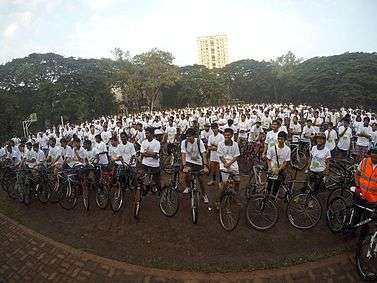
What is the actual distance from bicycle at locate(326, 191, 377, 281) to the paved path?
0.25 metres

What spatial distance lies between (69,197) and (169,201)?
3188 millimetres

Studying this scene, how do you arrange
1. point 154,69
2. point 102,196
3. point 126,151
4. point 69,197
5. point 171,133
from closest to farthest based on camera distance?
1. point 102,196
2. point 126,151
3. point 69,197
4. point 171,133
5. point 154,69

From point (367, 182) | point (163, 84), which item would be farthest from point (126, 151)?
point (163, 84)

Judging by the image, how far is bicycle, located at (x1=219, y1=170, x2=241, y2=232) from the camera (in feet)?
20.9

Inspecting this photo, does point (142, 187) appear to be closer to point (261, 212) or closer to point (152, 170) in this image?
point (152, 170)

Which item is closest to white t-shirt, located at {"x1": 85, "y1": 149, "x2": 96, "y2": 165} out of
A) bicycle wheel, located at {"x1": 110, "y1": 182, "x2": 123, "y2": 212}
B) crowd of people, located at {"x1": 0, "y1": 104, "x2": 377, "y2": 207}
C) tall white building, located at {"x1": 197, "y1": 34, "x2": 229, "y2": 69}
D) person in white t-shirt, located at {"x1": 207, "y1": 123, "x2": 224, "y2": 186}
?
crowd of people, located at {"x1": 0, "y1": 104, "x2": 377, "y2": 207}

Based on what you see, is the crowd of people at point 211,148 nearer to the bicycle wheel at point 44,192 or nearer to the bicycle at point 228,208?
the bicycle at point 228,208

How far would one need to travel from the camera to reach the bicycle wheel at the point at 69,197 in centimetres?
838

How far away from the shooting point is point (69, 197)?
8508 mm

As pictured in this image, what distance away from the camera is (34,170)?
9164 mm

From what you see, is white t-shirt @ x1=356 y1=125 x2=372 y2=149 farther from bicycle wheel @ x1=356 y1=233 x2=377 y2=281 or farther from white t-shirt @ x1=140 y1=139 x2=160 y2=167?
white t-shirt @ x1=140 y1=139 x2=160 y2=167

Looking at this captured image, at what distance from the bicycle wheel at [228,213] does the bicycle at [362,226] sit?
1.89 metres

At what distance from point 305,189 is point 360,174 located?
1367mm

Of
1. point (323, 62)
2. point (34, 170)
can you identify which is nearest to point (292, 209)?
point (34, 170)
